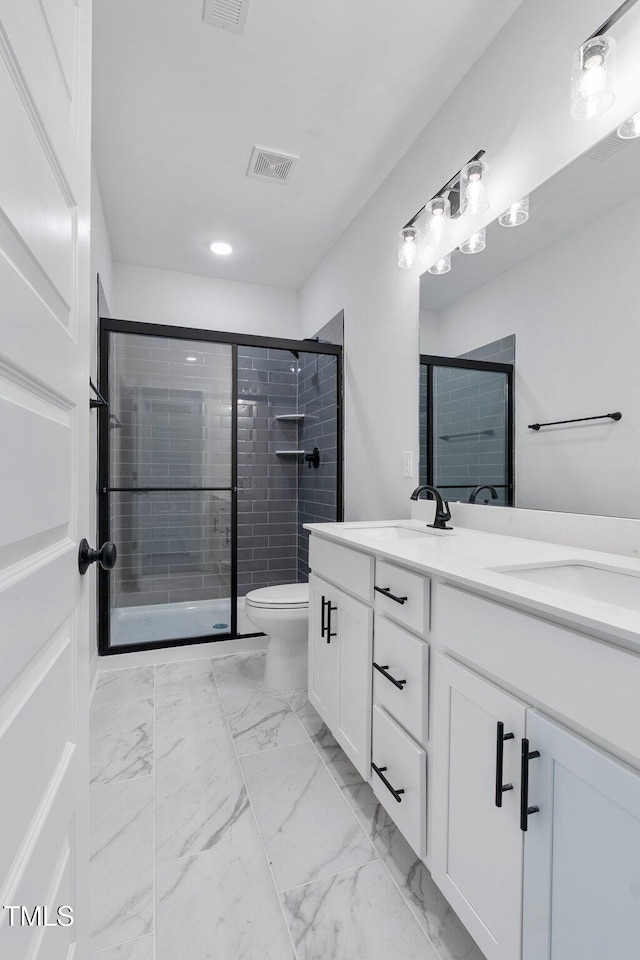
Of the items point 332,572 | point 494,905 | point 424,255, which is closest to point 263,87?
point 424,255

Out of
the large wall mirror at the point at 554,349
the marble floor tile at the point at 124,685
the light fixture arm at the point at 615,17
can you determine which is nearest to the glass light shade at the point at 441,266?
the large wall mirror at the point at 554,349

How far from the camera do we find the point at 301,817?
1.45 metres

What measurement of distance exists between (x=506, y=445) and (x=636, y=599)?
714mm

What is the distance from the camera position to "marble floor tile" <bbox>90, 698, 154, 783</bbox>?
167cm

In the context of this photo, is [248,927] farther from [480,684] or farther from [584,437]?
[584,437]

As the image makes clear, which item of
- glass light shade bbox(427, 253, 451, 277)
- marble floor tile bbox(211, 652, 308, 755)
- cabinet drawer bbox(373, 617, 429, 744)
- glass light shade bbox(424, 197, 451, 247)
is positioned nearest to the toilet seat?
marble floor tile bbox(211, 652, 308, 755)

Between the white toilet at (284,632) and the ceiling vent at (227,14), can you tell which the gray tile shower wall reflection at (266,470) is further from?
the ceiling vent at (227,14)

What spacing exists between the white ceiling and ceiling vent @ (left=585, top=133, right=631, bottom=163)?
0.69 meters

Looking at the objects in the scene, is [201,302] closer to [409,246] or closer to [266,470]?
[266,470]

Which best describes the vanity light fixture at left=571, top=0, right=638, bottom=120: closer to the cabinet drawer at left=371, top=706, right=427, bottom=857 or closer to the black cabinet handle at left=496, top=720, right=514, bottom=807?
the black cabinet handle at left=496, top=720, right=514, bottom=807

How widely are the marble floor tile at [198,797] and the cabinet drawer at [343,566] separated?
0.77m

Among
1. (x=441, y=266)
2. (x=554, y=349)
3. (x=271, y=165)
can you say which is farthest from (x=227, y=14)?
(x=554, y=349)

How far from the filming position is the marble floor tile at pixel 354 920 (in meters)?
1.05

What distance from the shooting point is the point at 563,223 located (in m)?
1.40
